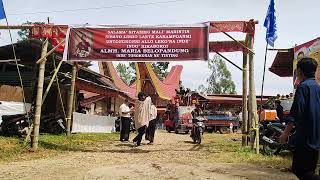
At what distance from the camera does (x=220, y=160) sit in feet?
35.2

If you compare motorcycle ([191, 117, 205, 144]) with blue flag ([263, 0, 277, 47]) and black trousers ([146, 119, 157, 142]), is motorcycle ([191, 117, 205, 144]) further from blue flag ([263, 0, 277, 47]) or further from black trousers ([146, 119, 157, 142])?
blue flag ([263, 0, 277, 47])

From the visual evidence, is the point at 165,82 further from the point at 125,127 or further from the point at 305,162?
the point at 305,162

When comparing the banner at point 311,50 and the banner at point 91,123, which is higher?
the banner at point 311,50

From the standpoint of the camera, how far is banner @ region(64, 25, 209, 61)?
41.1 feet

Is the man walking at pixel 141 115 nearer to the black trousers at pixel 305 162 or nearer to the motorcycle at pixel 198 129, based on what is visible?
the motorcycle at pixel 198 129

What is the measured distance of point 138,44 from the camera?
12.7 m

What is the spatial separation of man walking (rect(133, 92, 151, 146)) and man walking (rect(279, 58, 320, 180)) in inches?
377

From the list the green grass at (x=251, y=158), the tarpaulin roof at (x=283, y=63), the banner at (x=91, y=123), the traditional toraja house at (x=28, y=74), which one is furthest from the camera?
the banner at (x=91, y=123)

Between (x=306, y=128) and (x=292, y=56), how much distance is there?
14.4m

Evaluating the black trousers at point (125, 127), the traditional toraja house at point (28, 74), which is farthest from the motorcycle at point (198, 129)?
the traditional toraja house at point (28, 74)

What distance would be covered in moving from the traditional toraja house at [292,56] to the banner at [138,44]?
279cm

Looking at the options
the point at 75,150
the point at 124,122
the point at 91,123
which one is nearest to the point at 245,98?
the point at 124,122

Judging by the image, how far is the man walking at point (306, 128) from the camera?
199 inches

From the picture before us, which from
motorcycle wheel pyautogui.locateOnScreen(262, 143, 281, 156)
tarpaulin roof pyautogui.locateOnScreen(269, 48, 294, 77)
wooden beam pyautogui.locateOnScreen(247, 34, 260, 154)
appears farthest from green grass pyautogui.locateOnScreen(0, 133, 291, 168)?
tarpaulin roof pyautogui.locateOnScreen(269, 48, 294, 77)
